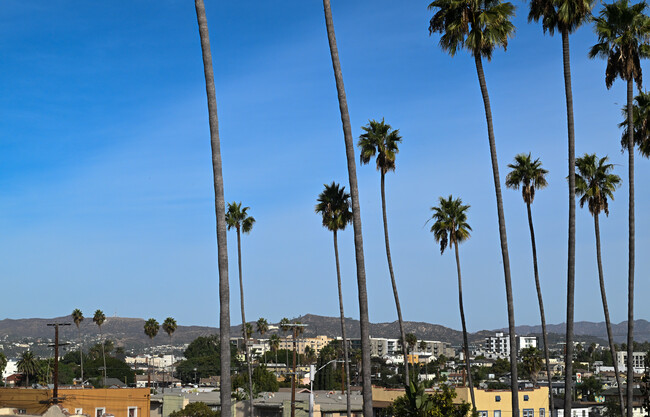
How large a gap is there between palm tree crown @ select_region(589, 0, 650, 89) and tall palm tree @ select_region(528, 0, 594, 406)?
10.6 feet

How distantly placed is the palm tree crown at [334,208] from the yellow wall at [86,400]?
66.8ft

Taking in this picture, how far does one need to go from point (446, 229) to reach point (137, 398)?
2884 centimetres

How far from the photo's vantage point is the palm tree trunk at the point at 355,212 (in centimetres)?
2383

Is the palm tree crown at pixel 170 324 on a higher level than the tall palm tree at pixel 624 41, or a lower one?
lower

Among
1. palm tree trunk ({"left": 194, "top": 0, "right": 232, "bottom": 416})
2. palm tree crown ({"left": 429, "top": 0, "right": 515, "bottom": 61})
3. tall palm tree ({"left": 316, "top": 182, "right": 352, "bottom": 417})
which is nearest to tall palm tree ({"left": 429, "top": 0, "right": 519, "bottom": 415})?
palm tree crown ({"left": 429, "top": 0, "right": 515, "bottom": 61})

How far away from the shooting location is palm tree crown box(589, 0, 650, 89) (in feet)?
112

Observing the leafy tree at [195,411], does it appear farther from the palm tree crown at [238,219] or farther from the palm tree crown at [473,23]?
the palm tree crown at [473,23]

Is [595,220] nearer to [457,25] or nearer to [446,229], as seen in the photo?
[446,229]

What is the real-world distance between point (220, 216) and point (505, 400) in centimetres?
5799

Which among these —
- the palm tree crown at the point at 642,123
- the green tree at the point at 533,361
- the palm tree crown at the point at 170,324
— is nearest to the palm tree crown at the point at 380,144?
the palm tree crown at the point at 642,123

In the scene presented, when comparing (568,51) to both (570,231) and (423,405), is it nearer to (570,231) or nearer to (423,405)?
(570,231)

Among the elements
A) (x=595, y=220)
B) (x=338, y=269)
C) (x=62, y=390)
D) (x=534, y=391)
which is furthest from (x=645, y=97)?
(x=62, y=390)

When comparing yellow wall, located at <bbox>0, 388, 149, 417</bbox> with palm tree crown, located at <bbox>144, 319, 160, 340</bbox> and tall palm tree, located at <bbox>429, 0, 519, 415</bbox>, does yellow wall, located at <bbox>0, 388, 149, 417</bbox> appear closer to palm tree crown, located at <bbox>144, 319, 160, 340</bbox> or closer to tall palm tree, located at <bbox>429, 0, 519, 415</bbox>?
tall palm tree, located at <bbox>429, 0, 519, 415</bbox>

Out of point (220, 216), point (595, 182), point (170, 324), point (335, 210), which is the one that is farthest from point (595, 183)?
point (170, 324)
